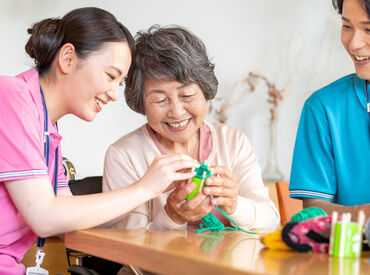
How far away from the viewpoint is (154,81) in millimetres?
2016

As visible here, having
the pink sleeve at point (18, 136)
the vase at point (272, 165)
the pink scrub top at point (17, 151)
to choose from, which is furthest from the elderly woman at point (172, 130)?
the vase at point (272, 165)

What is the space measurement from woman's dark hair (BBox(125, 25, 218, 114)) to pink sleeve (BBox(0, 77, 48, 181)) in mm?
601

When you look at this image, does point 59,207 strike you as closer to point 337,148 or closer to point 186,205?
point 186,205

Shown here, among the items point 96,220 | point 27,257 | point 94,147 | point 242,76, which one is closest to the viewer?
point 96,220

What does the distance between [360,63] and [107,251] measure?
1064 mm

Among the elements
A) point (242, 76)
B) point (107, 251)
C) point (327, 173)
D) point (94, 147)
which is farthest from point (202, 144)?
point (242, 76)

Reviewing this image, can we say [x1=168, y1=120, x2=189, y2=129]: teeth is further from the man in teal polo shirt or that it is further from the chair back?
the chair back

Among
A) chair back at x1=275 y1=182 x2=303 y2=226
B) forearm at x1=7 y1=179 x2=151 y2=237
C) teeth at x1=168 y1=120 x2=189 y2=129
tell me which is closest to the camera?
forearm at x1=7 y1=179 x2=151 y2=237

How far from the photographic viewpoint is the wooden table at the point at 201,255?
102cm

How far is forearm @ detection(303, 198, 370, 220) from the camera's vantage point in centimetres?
166

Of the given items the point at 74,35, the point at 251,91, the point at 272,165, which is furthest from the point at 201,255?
the point at 251,91

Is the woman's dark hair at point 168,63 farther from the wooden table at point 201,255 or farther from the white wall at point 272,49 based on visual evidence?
the white wall at point 272,49

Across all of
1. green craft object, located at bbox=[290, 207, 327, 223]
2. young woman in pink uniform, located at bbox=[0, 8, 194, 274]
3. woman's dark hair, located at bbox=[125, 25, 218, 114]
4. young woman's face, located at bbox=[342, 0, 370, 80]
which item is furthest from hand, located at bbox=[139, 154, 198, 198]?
young woman's face, located at bbox=[342, 0, 370, 80]

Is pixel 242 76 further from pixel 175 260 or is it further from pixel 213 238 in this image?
pixel 175 260
